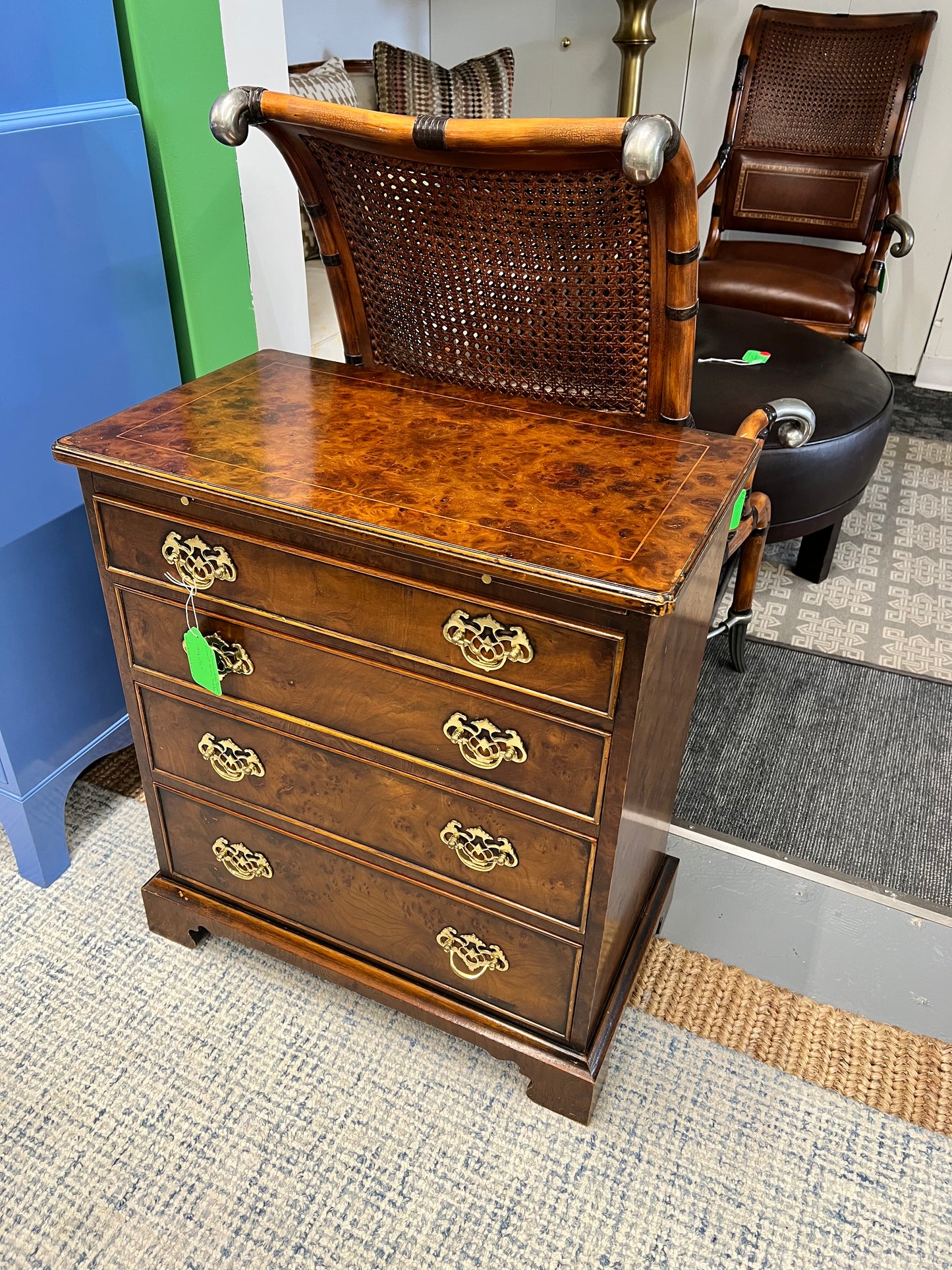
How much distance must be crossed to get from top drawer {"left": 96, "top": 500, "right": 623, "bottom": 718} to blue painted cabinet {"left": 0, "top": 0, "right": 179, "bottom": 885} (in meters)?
0.29

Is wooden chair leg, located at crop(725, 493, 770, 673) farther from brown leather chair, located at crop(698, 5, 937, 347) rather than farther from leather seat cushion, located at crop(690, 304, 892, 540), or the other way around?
brown leather chair, located at crop(698, 5, 937, 347)

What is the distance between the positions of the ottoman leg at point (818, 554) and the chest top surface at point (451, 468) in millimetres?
1397

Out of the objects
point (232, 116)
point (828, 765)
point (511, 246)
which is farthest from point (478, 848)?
point (828, 765)

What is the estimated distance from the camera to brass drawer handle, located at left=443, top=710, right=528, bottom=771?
1024 millimetres

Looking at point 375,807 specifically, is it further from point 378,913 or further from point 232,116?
point 232,116

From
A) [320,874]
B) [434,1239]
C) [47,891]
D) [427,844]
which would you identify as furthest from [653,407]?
[47,891]

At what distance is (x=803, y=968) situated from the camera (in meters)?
1.51

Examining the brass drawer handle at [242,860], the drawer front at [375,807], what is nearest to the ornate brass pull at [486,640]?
the drawer front at [375,807]

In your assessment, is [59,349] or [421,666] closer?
[421,666]

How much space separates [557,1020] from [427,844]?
29 centimetres

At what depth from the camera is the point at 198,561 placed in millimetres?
1119

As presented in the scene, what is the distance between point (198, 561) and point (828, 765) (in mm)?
1342

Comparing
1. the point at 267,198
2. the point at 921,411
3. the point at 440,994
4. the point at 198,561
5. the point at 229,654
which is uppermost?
the point at 267,198

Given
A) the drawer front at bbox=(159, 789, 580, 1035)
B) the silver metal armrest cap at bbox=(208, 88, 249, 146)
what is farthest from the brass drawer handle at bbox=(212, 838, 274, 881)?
the silver metal armrest cap at bbox=(208, 88, 249, 146)
